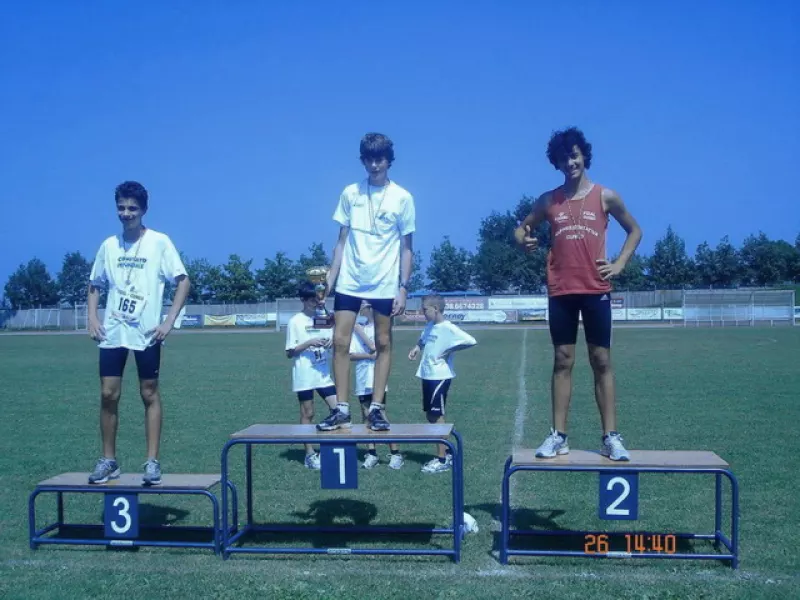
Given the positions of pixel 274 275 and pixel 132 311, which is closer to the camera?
pixel 132 311

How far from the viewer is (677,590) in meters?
5.14

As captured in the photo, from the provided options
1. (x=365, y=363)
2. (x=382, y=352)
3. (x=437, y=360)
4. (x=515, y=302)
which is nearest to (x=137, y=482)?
(x=382, y=352)

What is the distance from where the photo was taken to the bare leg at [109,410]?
640 centimetres

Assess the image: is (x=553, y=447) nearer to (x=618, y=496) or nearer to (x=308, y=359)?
(x=618, y=496)

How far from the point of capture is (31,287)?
10250cm

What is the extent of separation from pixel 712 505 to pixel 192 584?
14.8 feet

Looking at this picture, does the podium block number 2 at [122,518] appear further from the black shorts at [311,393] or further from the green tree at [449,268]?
the green tree at [449,268]

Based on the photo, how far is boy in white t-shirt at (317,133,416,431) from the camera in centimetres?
665

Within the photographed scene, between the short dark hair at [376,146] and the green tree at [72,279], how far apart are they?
10486cm

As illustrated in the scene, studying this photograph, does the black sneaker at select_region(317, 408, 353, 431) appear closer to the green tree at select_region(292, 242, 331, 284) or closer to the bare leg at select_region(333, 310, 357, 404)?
the bare leg at select_region(333, 310, 357, 404)

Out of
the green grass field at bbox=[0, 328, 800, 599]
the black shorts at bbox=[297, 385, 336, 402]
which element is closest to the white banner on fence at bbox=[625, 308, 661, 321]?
the green grass field at bbox=[0, 328, 800, 599]

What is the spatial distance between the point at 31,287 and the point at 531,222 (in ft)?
347

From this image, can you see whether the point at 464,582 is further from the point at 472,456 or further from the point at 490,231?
the point at 490,231

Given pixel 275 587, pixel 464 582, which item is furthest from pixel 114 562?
pixel 464 582
